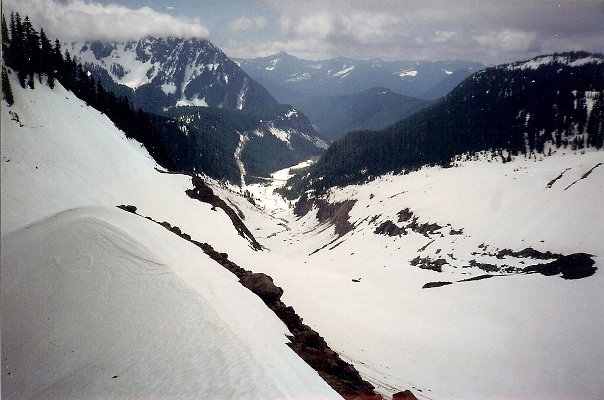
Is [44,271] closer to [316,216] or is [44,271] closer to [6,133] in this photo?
[6,133]

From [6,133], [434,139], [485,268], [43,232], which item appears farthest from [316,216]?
[43,232]

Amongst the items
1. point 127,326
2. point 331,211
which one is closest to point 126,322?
point 127,326

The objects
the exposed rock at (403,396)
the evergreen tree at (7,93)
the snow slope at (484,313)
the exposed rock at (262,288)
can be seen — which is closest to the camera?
the exposed rock at (403,396)

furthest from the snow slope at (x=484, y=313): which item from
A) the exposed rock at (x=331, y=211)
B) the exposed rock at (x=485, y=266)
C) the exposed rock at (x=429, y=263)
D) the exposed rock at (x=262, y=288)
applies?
the exposed rock at (x=331, y=211)

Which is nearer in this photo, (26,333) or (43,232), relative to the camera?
(26,333)

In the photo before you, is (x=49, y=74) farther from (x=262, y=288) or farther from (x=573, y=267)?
(x=573, y=267)

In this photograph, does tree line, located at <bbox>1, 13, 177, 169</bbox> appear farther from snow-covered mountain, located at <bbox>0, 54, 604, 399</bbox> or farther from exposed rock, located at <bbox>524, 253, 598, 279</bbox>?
exposed rock, located at <bbox>524, 253, 598, 279</bbox>

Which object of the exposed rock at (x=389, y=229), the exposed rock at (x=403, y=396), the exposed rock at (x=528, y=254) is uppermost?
the exposed rock at (x=403, y=396)

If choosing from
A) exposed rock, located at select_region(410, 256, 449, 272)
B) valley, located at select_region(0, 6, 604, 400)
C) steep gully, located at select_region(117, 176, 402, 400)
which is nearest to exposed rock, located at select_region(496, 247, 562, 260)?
valley, located at select_region(0, 6, 604, 400)

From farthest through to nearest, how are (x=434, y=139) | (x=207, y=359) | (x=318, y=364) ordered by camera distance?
1. (x=434, y=139)
2. (x=318, y=364)
3. (x=207, y=359)

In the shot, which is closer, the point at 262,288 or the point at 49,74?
the point at 262,288

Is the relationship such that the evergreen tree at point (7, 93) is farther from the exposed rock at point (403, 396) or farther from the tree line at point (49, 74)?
the exposed rock at point (403, 396)
